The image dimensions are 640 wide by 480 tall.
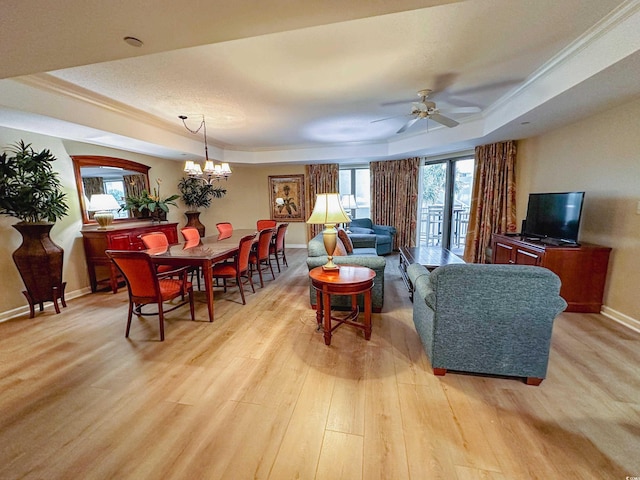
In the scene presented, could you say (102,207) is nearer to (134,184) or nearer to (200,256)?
(134,184)

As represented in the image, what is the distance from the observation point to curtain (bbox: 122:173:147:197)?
4875mm

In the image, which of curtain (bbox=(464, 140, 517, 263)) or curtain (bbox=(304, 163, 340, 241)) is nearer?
curtain (bbox=(464, 140, 517, 263))

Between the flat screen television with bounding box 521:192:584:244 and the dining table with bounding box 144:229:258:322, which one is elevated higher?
the flat screen television with bounding box 521:192:584:244

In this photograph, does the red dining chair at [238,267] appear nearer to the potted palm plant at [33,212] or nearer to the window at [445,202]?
the potted palm plant at [33,212]

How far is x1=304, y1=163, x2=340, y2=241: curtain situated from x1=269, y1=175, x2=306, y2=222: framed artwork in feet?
0.68

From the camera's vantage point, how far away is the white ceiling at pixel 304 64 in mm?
1425

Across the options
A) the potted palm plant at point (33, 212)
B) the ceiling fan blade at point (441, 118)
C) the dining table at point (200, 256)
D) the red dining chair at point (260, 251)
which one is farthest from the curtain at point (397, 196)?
the potted palm plant at point (33, 212)

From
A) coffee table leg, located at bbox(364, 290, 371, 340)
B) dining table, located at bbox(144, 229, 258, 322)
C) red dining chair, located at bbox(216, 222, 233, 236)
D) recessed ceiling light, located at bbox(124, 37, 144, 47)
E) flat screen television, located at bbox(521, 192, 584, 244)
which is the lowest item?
coffee table leg, located at bbox(364, 290, 371, 340)

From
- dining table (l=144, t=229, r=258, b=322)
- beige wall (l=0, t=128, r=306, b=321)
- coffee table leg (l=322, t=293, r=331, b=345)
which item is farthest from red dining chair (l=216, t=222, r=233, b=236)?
coffee table leg (l=322, t=293, r=331, b=345)

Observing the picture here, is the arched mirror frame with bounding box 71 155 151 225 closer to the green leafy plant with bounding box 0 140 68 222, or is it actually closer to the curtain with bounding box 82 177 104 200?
the curtain with bounding box 82 177 104 200

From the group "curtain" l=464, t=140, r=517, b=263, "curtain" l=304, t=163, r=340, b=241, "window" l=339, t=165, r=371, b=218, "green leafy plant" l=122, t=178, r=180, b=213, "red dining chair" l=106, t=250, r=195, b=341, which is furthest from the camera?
"window" l=339, t=165, r=371, b=218

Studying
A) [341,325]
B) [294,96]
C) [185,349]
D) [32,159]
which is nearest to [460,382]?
[341,325]

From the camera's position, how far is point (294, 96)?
333 centimetres

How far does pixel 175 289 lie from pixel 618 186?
16.2 feet
